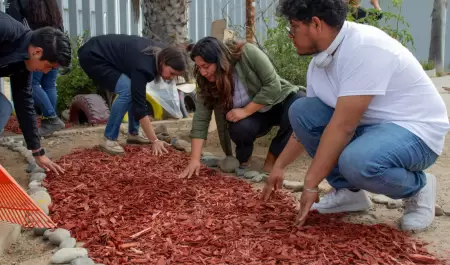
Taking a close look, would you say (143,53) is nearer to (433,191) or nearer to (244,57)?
(244,57)

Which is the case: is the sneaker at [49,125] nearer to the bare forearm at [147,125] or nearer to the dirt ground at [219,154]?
the dirt ground at [219,154]

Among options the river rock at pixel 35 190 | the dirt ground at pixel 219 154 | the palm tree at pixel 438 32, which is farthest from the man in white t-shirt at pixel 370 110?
the palm tree at pixel 438 32

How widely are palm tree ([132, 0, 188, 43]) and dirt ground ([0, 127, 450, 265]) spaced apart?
73.0 inches

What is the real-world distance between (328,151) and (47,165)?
217 cm

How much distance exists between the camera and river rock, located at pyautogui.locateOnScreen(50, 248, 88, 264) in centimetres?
243

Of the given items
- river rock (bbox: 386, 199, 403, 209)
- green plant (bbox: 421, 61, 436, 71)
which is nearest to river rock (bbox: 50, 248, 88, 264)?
river rock (bbox: 386, 199, 403, 209)

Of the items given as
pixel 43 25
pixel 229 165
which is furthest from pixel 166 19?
pixel 229 165

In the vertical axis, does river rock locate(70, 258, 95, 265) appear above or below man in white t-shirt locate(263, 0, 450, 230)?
below

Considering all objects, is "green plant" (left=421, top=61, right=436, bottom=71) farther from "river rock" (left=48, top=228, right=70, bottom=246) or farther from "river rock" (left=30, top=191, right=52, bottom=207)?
"river rock" (left=48, top=228, right=70, bottom=246)

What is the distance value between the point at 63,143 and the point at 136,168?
54.6 inches

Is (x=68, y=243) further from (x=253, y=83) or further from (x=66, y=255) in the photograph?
(x=253, y=83)

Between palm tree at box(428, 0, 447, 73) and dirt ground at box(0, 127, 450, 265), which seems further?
palm tree at box(428, 0, 447, 73)

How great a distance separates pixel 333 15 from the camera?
2.52 metres

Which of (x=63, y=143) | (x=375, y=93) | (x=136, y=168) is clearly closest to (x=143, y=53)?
(x=136, y=168)
